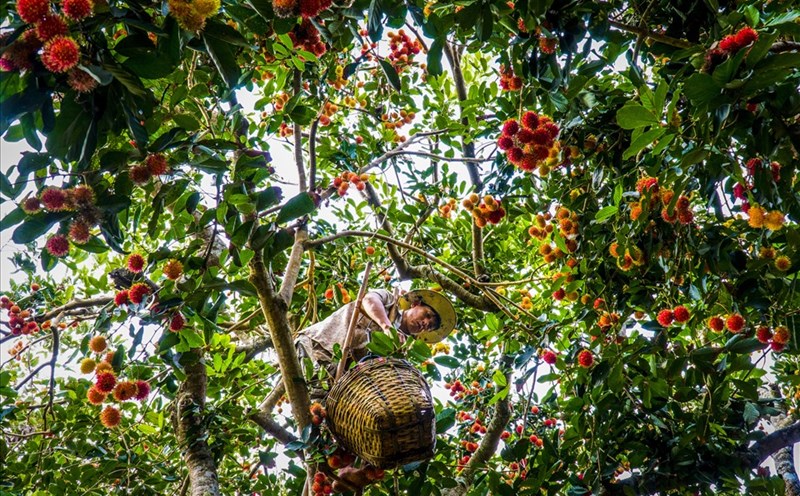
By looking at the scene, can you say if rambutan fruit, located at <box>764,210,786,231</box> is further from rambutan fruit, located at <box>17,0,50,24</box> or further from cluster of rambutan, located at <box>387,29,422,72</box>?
cluster of rambutan, located at <box>387,29,422,72</box>

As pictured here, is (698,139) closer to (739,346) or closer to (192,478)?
Answer: (739,346)

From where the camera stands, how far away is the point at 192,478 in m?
2.27

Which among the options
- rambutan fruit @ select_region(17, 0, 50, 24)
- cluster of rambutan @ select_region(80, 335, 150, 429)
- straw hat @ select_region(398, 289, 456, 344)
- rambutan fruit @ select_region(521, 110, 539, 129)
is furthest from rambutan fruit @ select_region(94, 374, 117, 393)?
rambutan fruit @ select_region(521, 110, 539, 129)

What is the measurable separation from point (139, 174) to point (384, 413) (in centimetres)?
94

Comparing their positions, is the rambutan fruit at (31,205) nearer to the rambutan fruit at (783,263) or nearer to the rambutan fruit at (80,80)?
the rambutan fruit at (80,80)

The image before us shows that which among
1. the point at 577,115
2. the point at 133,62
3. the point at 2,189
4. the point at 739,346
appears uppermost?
the point at 577,115

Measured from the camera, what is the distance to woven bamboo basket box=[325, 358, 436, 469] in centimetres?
165

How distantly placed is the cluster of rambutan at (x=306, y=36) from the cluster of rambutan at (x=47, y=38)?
83 centimetres

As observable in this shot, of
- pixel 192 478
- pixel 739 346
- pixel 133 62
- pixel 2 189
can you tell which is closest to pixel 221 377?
pixel 192 478

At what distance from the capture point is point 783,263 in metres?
1.52

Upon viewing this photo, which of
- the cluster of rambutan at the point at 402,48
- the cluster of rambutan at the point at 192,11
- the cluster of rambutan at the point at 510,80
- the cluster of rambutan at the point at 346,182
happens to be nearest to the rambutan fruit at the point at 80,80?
the cluster of rambutan at the point at 192,11

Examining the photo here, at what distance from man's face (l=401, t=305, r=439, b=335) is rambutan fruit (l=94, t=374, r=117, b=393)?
1368mm

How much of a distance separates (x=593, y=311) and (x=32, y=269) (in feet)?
8.04

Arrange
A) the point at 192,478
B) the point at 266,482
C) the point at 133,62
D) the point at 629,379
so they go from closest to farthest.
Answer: the point at 133,62, the point at 629,379, the point at 192,478, the point at 266,482
